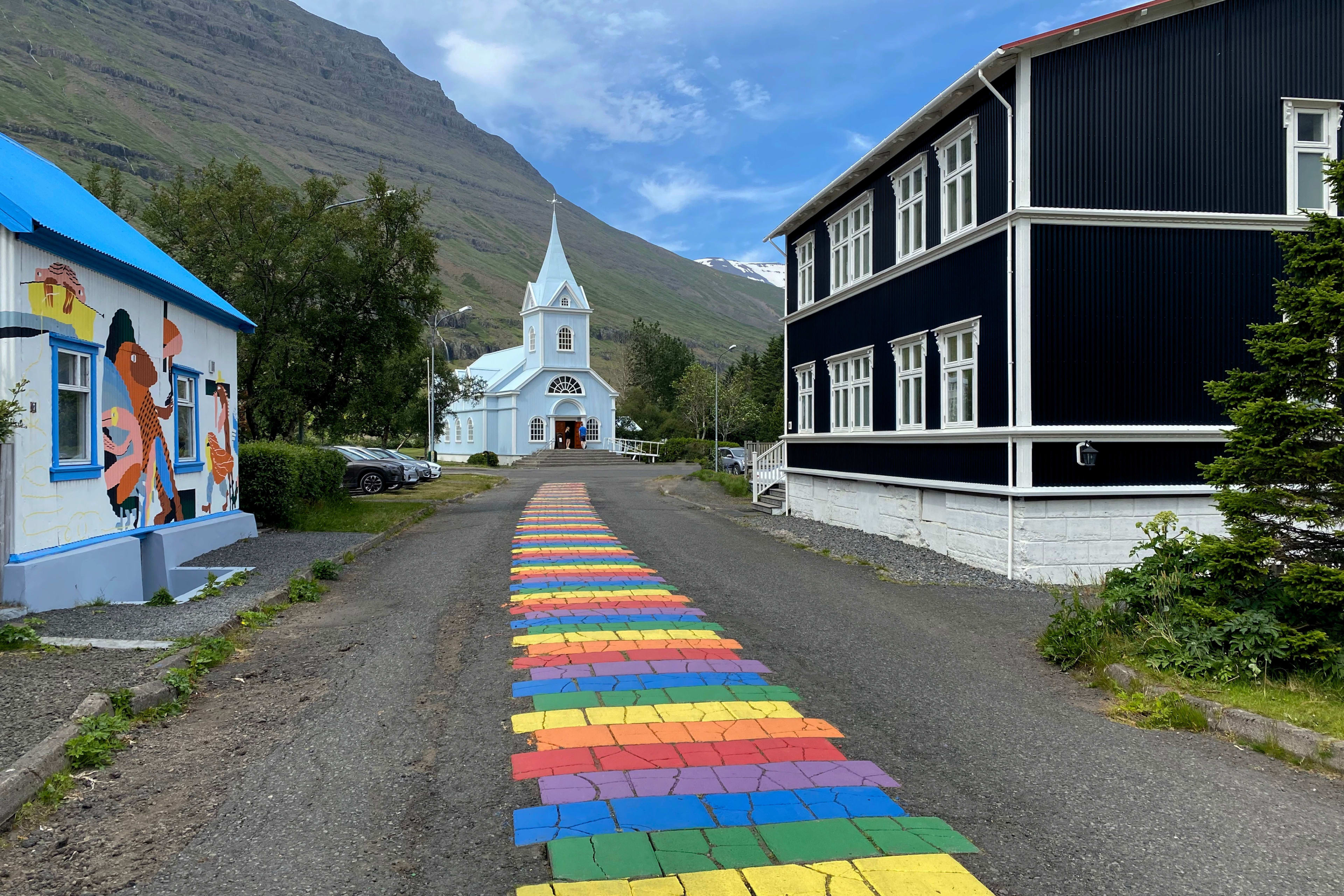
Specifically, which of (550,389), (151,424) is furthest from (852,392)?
(550,389)

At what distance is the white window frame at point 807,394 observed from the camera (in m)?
22.1

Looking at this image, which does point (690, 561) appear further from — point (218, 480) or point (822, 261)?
point (822, 261)

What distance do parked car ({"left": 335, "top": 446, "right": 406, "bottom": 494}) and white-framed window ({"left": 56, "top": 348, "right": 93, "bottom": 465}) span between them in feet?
65.0

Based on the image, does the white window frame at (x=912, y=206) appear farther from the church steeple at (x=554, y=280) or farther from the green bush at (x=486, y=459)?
the church steeple at (x=554, y=280)

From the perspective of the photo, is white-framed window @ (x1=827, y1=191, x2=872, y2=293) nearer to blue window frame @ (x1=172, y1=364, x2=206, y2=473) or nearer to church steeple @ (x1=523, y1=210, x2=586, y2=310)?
blue window frame @ (x1=172, y1=364, x2=206, y2=473)

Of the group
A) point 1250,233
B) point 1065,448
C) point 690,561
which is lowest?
point 690,561

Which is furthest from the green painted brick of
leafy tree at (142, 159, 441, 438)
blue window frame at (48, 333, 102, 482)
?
leafy tree at (142, 159, 441, 438)

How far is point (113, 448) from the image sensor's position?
11.3 m

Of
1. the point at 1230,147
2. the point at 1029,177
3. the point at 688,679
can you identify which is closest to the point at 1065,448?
the point at 1029,177

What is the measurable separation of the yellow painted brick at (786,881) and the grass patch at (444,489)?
23.3 m

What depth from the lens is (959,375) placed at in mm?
14477

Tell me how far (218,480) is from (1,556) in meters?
6.99

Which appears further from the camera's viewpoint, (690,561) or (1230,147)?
(690,561)

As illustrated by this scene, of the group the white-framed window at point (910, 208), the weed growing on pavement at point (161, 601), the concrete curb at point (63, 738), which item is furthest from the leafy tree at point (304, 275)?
the concrete curb at point (63, 738)
